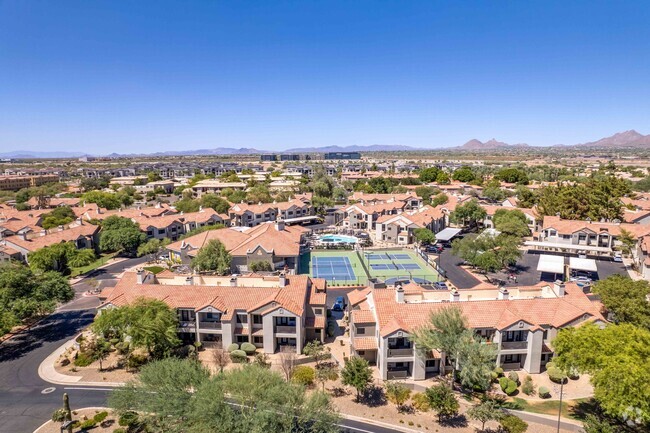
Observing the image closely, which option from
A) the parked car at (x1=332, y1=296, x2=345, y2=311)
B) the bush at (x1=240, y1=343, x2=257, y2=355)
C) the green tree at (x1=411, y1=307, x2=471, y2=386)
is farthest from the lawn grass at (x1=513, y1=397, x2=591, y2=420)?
the bush at (x1=240, y1=343, x2=257, y2=355)

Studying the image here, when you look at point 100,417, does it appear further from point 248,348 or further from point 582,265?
point 582,265

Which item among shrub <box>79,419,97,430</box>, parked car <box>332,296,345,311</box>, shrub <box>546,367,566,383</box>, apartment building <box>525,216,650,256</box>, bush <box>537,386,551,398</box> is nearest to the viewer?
shrub <box>79,419,97,430</box>

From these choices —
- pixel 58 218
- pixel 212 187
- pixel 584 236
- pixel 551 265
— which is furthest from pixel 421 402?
pixel 212 187

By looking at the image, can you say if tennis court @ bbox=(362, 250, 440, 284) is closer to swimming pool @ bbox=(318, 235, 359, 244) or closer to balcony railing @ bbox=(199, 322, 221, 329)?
swimming pool @ bbox=(318, 235, 359, 244)

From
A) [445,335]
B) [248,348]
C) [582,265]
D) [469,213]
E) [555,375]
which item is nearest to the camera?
[445,335]

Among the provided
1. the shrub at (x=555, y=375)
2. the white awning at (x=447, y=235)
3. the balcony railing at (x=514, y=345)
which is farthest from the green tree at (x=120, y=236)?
the shrub at (x=555, y=375)

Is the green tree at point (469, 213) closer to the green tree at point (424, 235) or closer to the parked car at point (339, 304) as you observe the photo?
the green tree at point (424, 235)

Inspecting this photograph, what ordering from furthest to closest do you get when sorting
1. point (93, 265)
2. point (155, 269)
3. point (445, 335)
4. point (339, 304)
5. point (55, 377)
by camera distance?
point (93, 265), point (155, 269), point (339, 304), point (55, 377), point (445, 335)
